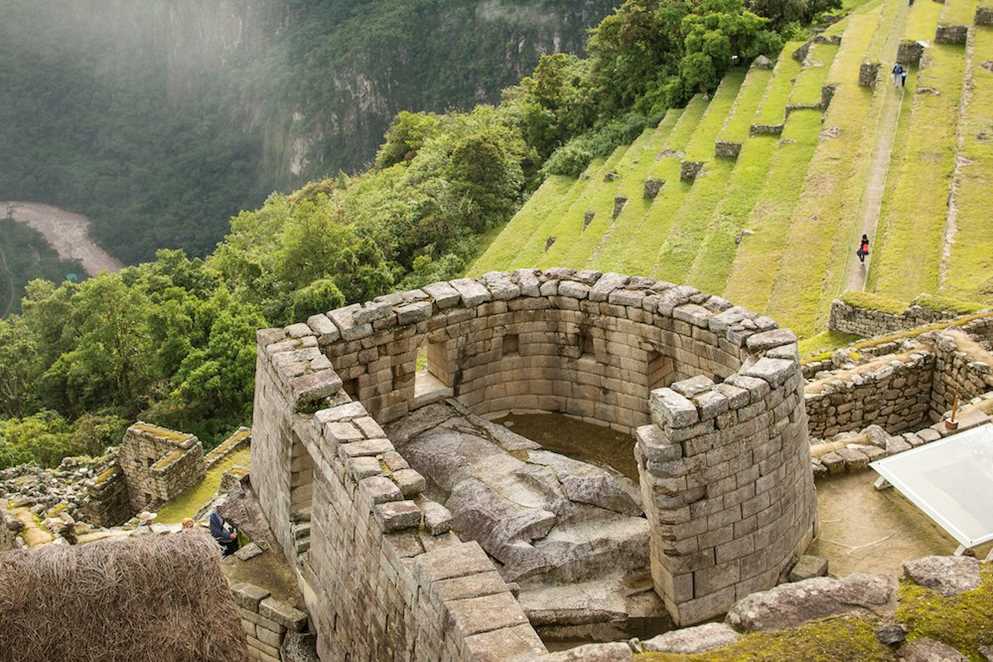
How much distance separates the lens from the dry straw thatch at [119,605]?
932cm

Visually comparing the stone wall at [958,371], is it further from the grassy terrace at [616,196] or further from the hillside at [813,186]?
the grassy terrace at [616,196]

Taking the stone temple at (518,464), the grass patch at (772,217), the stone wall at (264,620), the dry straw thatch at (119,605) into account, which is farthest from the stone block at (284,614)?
the grass patch at (772,217)

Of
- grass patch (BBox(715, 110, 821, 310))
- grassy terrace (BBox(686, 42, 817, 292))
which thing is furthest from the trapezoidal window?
grassy terrace (BBox(686, 42, 817, 292))

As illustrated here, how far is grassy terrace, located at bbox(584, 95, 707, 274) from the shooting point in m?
28.8

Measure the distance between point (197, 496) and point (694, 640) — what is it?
1758 centimetres

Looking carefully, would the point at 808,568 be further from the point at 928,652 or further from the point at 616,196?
the point at 616,196

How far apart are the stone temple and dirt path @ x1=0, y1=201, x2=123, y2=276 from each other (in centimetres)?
7567

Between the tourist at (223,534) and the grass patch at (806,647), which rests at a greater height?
the grass patch at (806,647)

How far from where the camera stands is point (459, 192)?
4466cm

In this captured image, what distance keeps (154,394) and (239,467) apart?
11856mm

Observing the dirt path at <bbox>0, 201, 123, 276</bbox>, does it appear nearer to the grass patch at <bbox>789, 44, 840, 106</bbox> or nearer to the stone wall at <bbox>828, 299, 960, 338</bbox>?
the grass patch at <bbox>789, 44, 840, 106</bbox>

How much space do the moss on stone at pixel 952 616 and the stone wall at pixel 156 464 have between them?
1781cm

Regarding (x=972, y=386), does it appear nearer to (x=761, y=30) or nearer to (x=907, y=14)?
(x=907, y=14)

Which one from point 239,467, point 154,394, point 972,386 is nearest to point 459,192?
point 154,394
